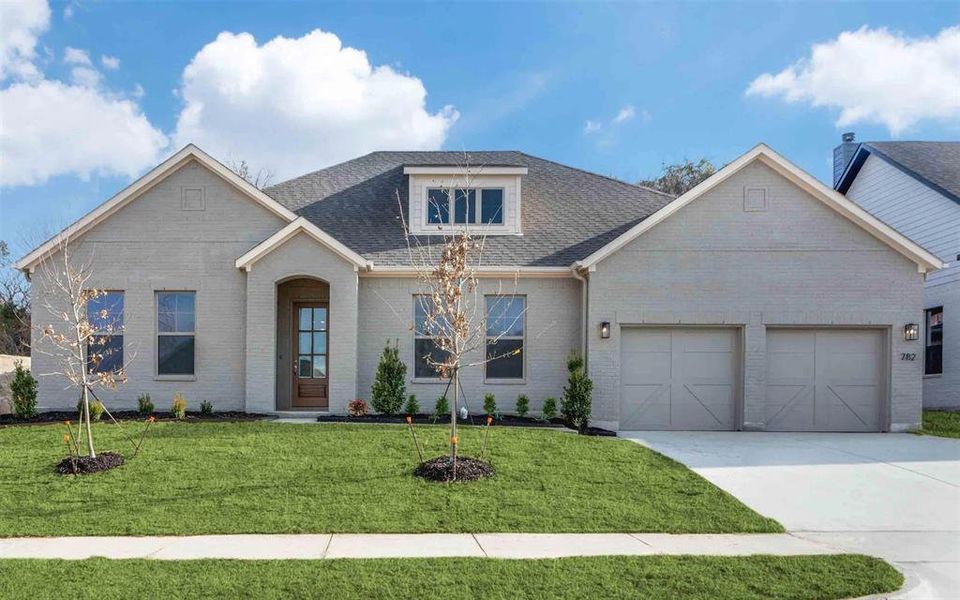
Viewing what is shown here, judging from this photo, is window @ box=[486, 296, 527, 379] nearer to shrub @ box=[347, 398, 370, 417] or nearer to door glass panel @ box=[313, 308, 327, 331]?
shrub @ box=[347, 398, 370, 417]

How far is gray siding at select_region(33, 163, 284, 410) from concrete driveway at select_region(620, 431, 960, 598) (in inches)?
358

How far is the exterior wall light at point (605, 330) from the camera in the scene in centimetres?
1252

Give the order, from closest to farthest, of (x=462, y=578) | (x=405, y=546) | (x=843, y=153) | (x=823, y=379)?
(x=462, y=578)
(x=405, y=546)
(x=823, y=379)
(x=843, y=153)

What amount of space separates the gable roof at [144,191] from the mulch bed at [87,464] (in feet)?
20.7

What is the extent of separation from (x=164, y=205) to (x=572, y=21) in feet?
32.7

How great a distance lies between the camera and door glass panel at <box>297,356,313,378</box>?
13906 millimetres

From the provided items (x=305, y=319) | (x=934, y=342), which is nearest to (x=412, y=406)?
(x=305, y=319)

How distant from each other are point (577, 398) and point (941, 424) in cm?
840

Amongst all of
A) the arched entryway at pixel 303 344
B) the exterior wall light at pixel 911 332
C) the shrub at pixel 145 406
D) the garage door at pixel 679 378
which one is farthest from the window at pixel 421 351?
the exterior wall light at pixel 911 332

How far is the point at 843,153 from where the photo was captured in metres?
21.1

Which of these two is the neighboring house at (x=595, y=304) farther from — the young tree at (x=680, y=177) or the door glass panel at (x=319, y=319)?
the young tree at (x=680, y=177)

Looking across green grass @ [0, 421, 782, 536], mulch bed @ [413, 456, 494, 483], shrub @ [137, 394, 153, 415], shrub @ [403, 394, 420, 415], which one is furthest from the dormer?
mulch bed @ [413, 456, 494, 483]

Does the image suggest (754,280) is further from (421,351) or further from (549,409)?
(421,351)

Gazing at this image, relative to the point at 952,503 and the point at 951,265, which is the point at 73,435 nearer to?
the point at 952,503
